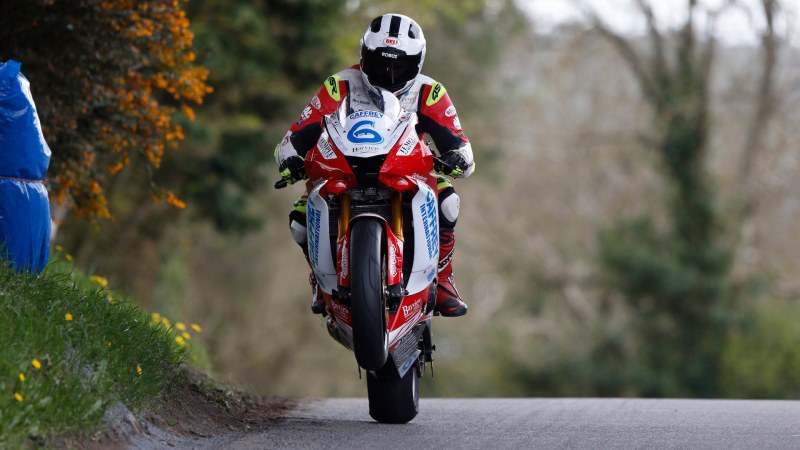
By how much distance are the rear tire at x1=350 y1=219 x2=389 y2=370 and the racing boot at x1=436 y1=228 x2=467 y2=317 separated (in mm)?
1297

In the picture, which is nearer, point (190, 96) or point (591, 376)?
point (190, 96)

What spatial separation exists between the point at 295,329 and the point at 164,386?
107 ft

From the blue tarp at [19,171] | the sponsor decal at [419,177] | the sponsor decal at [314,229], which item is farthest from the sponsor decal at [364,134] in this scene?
the blue tarp at [19,171]

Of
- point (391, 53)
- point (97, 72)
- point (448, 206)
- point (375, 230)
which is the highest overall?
point (97, 72)

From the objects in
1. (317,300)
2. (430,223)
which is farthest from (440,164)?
(317,300)

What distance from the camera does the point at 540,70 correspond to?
39.8 metres

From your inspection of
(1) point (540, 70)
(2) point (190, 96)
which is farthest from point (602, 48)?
(2) point (190, 96)

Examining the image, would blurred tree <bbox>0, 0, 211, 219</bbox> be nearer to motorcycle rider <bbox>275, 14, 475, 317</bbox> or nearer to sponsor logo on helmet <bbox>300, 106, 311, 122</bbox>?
sponsor logo on helmet <bbox>300, 106, 311, 122</bbox>

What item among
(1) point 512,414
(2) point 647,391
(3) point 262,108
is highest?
(3) point 262,108

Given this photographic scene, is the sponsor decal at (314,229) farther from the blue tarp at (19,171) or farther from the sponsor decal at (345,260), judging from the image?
the blue tarp at (19,171)

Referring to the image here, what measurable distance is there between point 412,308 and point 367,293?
0.78 meters

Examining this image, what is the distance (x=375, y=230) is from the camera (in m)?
8.04

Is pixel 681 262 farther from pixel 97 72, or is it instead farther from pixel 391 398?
pixel 391 398

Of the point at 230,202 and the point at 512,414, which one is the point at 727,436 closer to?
→ the point at 512,414
